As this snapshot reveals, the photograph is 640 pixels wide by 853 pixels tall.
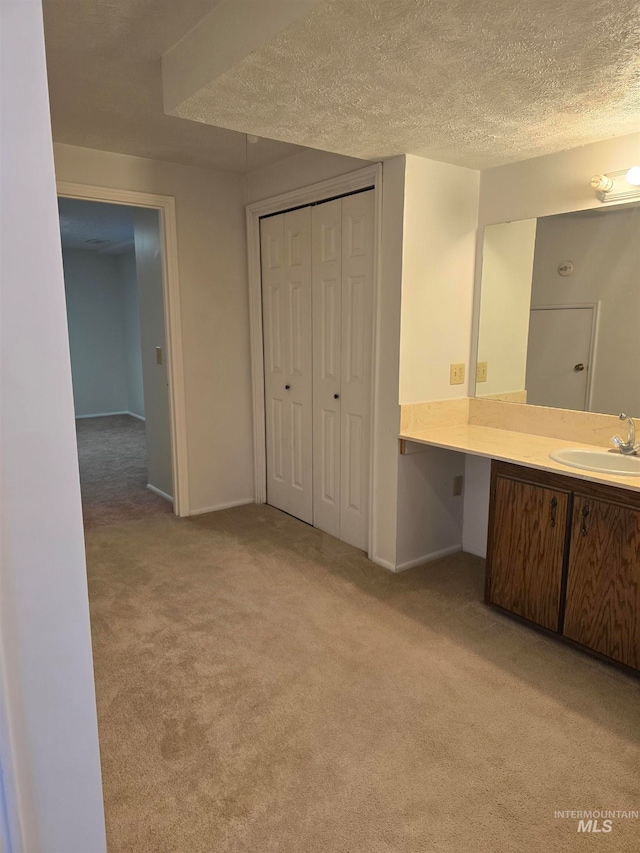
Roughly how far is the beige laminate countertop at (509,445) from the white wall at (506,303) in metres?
Answer: 0.28

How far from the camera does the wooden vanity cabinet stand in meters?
2.12

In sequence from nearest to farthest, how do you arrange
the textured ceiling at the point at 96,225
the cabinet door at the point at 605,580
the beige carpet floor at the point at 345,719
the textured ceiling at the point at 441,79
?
the textured ceiling at the point at 441,79 → the beige carpet floor at the point at 345,719 → the cabinet door at the point at 605,580 → the textured ceiling at the point at 96,225

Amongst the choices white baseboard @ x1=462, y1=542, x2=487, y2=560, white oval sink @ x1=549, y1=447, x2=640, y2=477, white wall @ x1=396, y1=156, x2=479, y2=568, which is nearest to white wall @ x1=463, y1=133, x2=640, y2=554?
white wall @ x1=396, y1=156, x2=479, y2=568

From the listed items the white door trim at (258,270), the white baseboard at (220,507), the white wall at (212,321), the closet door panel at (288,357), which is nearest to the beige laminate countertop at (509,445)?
the white door trim at (258,270)

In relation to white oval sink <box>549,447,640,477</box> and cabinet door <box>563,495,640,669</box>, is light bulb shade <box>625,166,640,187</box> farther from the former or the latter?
cabinet door <box>563,495,640,669</box>

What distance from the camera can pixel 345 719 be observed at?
1968 millimetres

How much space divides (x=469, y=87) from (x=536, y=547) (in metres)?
1.79

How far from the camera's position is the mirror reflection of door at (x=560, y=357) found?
2.68m

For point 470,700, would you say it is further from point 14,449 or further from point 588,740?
point 14,449

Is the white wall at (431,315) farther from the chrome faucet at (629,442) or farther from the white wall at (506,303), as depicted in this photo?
the chrome faucet at (629,442)

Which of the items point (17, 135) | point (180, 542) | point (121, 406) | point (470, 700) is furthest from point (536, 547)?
point (121, 406)

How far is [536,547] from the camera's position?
7.95ft

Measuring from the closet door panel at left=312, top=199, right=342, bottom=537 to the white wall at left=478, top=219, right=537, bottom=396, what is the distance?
2.69 ft

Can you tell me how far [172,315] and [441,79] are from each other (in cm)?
238
